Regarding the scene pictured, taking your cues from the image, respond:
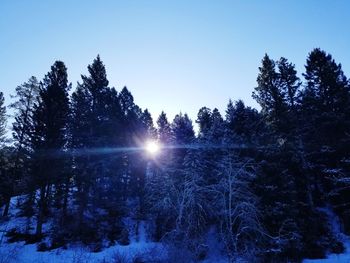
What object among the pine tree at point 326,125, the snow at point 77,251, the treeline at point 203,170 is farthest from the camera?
the pine tree at point 326,125

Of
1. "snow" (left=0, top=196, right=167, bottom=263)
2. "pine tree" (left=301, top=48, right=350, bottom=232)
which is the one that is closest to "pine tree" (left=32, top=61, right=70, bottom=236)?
"snow" (left=0, top=196, right=167, bottom=263)

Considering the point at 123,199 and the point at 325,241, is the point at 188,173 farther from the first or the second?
the point at 123,199

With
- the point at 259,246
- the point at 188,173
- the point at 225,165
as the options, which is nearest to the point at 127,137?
the point at 188,173

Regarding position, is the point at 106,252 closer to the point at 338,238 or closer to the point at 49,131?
the point at 49,131

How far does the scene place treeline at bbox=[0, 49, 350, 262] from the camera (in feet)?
66.1

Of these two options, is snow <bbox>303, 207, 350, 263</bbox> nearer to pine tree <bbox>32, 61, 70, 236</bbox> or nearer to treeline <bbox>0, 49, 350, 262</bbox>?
treeline <bbox>0, 49, 350, 262</bbox>

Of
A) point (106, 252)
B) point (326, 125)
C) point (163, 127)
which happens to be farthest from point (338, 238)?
point (163, 127)

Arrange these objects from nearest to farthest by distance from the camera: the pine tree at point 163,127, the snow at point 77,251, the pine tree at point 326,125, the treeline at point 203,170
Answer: the snow at point 77,251 < the treeline at point 203,170 < the pine tree at point 326,125 < the pine tree at point 163,127

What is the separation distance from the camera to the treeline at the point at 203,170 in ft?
66.1

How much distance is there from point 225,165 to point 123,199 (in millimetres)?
15179

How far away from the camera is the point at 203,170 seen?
24.4 meters


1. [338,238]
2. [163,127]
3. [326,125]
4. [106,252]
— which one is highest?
[163,127]

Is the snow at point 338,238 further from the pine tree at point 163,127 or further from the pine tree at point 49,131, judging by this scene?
the pine tree at point 163,127

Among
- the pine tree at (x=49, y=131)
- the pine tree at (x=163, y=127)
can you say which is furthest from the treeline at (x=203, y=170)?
the pine tree at (x=163, y=127)
